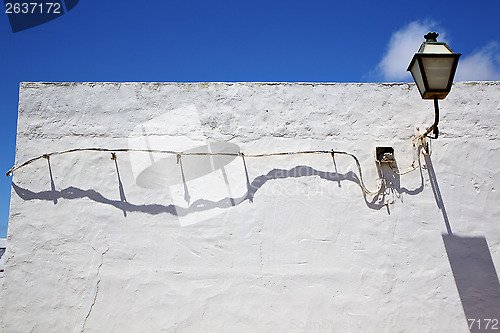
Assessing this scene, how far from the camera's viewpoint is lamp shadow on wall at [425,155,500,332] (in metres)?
3.59

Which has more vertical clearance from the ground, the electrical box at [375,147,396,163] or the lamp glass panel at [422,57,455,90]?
the lamp glass panel at [422,57,455,90]

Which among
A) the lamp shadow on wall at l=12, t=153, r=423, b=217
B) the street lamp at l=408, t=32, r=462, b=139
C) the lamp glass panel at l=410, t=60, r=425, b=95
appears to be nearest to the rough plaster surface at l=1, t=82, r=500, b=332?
the lamp shadow on wall at l=12, t=153, r=423, b=217

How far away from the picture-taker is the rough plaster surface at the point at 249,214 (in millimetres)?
3576

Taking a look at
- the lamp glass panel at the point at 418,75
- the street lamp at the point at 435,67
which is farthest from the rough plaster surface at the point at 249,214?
the street lamp at the point at 435,67

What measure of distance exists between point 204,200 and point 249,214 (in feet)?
1.34

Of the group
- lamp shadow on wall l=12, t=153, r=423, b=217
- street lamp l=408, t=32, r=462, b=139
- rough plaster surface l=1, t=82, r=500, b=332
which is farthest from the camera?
lamp shadow on wall l=12, t=153, r=423, b=217

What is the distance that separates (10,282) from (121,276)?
3.00ft

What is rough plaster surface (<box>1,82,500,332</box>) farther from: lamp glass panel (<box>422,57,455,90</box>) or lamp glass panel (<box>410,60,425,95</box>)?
lamp glass panel (<box>422,57,455,90</box>)

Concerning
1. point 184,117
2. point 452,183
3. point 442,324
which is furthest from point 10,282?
point 452,183

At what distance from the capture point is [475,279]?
143 inches

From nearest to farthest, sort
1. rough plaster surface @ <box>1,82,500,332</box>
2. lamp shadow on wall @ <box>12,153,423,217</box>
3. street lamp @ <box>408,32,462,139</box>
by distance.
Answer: street lamp @ <box>408,32,462,139</box> < rough plaster surface @ <box>1,82,500,332</box> < lamp shadow on wall @ <box>12,153,423,217</box>

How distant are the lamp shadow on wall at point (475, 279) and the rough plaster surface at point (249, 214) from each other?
0.04 ft

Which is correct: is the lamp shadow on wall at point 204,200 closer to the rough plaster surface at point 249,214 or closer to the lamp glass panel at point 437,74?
the rough plaster surface at point 249,214

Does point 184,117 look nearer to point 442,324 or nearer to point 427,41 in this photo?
point 427,41
